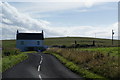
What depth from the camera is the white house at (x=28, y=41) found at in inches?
3757

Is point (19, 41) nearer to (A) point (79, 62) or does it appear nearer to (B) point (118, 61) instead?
(A) point (79, 62)

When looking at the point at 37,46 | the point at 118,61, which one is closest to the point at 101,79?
the point at 118,61

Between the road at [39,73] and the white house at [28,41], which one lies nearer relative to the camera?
the road at [39,73]

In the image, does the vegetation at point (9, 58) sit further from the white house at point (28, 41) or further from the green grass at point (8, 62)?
the white house at point (28, 41)

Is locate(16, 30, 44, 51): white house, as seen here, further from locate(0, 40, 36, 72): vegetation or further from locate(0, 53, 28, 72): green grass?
locate(0, 53, 28, 72): green grass

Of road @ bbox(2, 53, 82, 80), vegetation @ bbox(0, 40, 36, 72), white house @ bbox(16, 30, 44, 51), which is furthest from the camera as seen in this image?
white house @ bbox(16, 30, 44, 51)

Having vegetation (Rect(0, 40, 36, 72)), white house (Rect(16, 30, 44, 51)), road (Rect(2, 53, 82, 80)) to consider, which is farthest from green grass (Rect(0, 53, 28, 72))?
white house (Rect(16, 30, 44, 51))

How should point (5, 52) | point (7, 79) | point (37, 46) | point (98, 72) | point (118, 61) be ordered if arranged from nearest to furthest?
point (7, 79)
point (98, 72)
point (118, 61)
point (5, 52)
point (37, 46)

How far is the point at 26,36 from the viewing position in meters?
98.6

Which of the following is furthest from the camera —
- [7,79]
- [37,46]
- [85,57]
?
[37,46]

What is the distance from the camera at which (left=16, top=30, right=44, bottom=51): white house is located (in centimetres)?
9544

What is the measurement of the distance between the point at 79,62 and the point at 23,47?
7314 centimetres

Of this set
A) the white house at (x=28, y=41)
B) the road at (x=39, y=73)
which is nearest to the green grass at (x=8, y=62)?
the road at (x=39, y=73)

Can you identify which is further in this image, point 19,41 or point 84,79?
point 19,41
